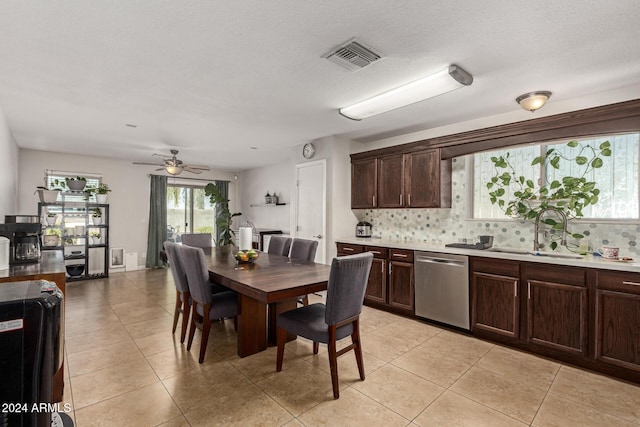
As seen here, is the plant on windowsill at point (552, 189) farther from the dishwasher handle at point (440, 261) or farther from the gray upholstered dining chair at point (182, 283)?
the gray upholstered dining chair at point (182, 283)

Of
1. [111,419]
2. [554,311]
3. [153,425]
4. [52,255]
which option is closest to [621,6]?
[554,311]

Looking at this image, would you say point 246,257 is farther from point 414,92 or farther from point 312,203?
point 414,92

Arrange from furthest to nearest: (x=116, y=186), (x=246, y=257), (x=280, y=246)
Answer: (x=116, y=186) → (x=280, y=246) → (x=246, y=257)

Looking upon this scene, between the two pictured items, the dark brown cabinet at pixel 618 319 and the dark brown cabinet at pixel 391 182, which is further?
the dark brown cabinet at pixel 391 182

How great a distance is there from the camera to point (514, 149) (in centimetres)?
354

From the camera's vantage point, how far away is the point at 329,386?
2279 millimetres

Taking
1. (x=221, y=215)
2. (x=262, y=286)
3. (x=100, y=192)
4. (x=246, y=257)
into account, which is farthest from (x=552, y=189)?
(x=100, y=192)

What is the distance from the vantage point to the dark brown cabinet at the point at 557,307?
8.54 feet

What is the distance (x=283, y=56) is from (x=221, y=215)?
5911 mm

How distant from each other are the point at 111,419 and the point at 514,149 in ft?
14.6

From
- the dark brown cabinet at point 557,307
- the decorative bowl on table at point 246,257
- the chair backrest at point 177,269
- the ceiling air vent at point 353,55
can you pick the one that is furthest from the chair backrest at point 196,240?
the dark brown cabinet at point 557,307

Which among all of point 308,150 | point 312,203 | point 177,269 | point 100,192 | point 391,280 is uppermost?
point 308,150

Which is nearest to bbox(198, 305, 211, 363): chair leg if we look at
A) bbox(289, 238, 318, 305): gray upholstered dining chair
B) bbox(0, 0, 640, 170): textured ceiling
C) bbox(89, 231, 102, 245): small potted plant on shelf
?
bbox(289, 238, 318, 305): gray upholstered dining chair

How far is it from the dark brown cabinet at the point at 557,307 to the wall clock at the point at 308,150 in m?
3.20
